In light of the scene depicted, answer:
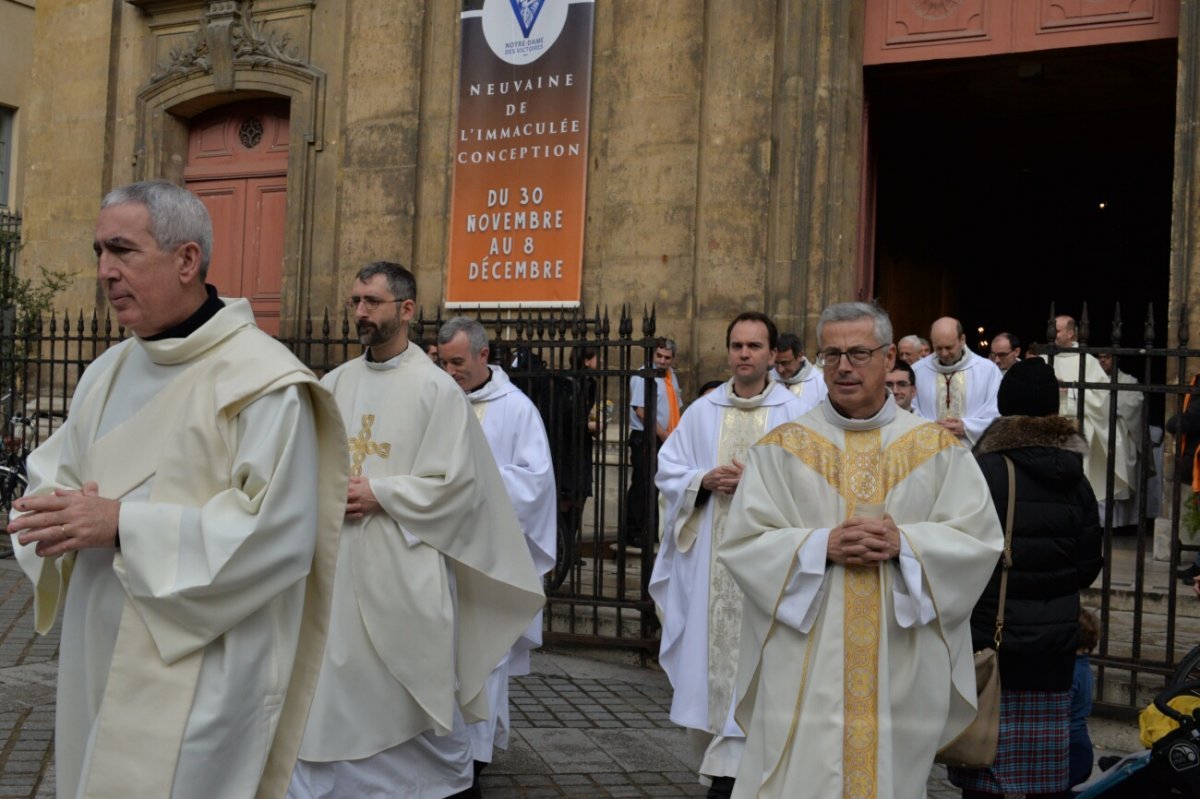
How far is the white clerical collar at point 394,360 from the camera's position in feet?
18.2

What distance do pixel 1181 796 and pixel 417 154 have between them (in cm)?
1010

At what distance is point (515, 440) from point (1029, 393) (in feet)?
8.87

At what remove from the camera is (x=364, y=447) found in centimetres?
542

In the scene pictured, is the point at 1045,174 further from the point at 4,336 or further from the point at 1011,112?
the point at 4,336

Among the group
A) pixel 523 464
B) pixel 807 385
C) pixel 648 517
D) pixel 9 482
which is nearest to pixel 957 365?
pixel 807 385

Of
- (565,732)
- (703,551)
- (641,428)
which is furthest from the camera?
(641,428)

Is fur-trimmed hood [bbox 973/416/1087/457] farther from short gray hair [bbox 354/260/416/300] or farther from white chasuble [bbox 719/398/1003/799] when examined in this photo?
short gray hair [bbox 354/260/416/300]

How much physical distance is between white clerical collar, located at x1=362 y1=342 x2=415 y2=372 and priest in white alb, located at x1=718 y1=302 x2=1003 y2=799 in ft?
5.75

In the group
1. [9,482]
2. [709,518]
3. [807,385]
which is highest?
[807,385]

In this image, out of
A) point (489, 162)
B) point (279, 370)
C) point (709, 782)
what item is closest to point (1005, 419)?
point (709, 782)

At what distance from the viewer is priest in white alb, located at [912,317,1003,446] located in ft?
32.4

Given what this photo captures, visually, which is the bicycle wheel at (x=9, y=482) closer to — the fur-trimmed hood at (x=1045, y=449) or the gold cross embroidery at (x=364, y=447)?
the gold cross embroidery at (x=364, y=447)

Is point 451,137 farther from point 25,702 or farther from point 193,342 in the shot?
point 193,342

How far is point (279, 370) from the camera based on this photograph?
3273 millimetres
